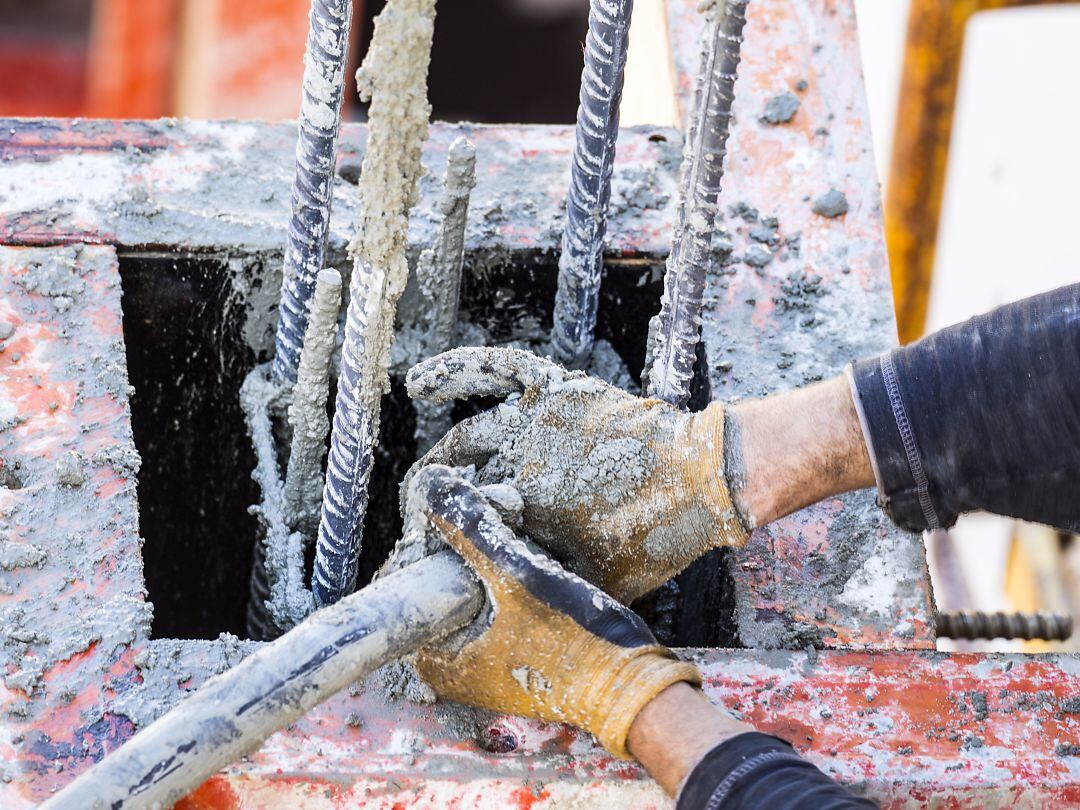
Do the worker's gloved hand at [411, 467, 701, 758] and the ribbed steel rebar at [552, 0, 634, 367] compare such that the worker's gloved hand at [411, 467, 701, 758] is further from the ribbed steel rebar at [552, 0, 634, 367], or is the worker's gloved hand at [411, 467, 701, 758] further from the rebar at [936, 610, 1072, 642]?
the rebar at [936, 610, 1072, 642]

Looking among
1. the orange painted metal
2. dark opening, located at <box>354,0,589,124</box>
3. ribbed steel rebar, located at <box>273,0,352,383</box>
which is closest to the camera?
ribbed steel rebar, located at <box>273,0,352,383</box>

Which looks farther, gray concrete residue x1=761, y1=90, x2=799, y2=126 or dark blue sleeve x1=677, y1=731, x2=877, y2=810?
gray concrete residue x1=761, y1=90, x2=799, y2=126

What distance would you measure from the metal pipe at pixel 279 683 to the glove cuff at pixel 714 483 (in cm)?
31

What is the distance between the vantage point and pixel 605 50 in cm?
166

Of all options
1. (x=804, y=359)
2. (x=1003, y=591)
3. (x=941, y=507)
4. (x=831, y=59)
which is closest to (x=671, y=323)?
(x=804, y=359)

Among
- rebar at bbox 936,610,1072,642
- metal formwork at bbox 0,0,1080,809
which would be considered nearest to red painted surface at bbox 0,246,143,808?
metal formwork at bbox 0,0,1080,809

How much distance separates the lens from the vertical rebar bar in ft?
4.28

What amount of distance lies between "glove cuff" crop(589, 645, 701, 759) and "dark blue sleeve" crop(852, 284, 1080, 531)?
Answer: 37cm

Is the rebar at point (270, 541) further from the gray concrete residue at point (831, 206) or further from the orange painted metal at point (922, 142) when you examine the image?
the orange painted metal at point (922, 142)

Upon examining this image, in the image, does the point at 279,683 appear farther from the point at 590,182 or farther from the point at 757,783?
the point at 590,182

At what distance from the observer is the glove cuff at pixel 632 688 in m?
1.30

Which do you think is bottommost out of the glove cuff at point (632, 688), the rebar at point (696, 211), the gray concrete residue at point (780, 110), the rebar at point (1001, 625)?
the rebar at point (1001, 625)

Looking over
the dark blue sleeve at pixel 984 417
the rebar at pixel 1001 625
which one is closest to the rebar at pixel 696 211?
the dark blue sleeve at pixel 984 417

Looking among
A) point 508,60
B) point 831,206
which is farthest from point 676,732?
point 508,60
